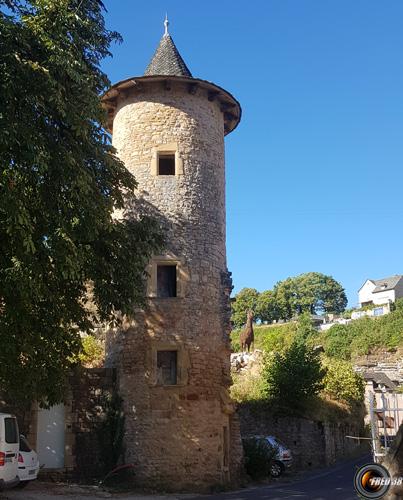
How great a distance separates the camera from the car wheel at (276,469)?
745 inches

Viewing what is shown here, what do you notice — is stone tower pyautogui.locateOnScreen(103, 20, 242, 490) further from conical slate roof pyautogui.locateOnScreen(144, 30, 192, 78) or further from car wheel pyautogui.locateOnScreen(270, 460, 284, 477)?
car wheel pyautogui.locateOnScreen(270, 460, 284, 477)

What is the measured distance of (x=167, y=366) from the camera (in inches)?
668

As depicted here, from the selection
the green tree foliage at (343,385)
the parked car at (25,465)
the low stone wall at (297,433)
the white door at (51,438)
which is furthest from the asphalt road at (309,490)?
the green tree foliage at (343,385)

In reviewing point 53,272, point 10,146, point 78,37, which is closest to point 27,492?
point 53,272

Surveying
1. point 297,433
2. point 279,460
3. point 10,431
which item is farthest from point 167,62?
point 297,433

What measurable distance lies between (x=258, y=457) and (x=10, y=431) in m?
8.78

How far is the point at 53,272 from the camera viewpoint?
12.0 metres

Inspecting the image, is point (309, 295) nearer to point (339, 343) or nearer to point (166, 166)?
point (339, 343)

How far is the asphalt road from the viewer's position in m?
14.3

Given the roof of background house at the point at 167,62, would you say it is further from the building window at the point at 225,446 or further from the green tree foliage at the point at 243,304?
the green tree foliage at the point at 243,304

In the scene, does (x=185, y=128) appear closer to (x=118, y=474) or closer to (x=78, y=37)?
(x=78, y=37)

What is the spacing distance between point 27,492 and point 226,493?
502 centimetres

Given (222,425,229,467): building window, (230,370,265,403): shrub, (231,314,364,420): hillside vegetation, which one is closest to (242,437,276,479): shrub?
(222,425,229,467): building window

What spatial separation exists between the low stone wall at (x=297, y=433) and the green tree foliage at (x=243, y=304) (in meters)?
56.2
